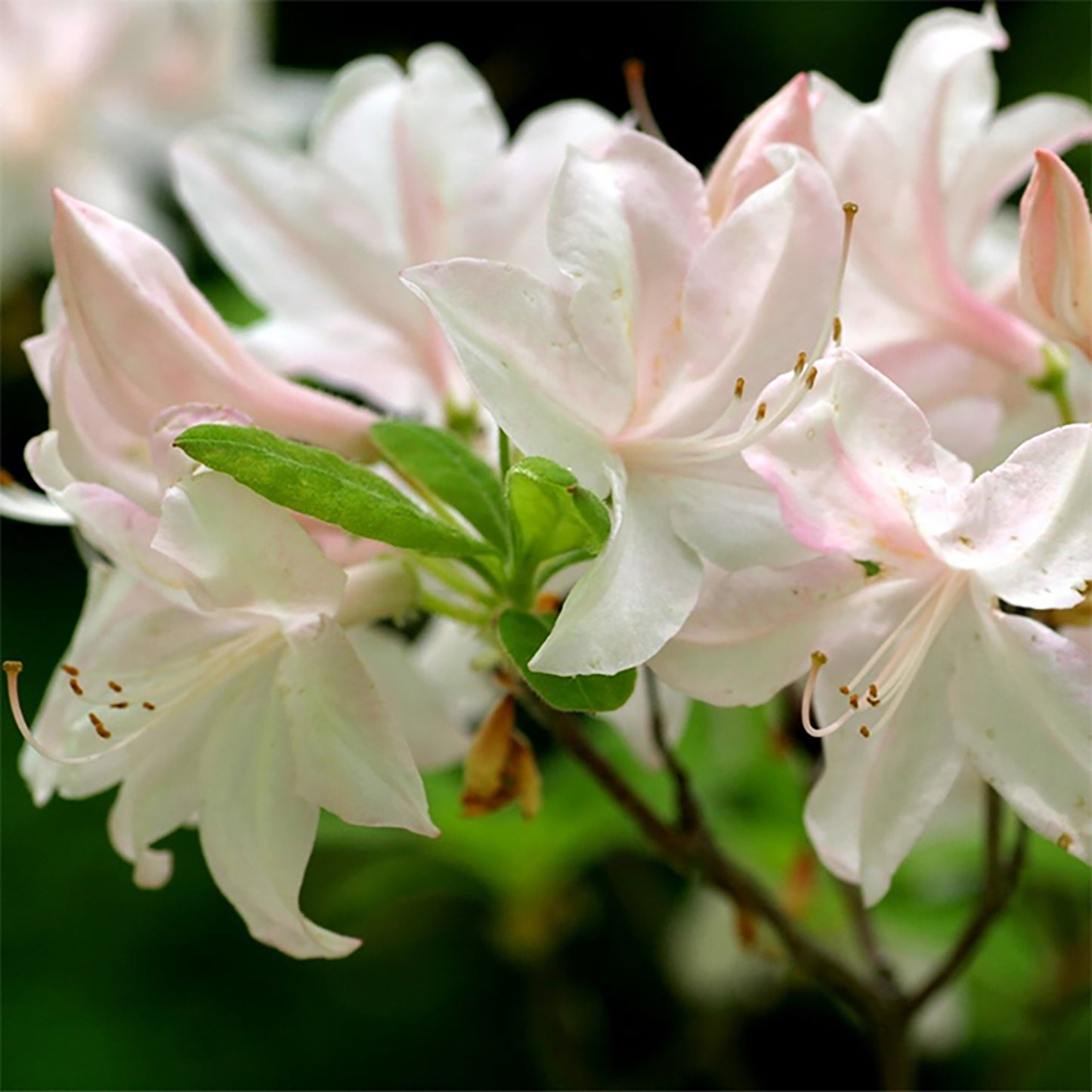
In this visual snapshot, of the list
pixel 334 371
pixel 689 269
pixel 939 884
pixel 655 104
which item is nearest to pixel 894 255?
pixel 689 269

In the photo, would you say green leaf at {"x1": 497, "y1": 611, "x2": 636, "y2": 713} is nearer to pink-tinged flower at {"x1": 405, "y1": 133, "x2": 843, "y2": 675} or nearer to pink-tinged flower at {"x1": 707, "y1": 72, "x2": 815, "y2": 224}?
pink-tinged flower at {"x1": 405, "y1": 133, "x2": 843, "y2": 675}

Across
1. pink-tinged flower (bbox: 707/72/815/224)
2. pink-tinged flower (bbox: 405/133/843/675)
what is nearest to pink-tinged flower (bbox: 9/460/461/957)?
pink-tinged flower (bbox: 405/133/843/675)

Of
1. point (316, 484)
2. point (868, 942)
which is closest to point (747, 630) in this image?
point (316, 484)

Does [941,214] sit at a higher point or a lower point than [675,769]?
higher

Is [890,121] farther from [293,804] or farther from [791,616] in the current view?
[293,804]

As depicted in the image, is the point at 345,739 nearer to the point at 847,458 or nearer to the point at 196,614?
the point at 196,614

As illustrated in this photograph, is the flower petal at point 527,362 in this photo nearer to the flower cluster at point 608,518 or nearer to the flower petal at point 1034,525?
the flower cluster at point 608,518

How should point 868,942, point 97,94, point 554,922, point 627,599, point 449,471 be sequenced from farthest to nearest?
point 97,94 → point 554,922 → point 868,942 → point 449,471 → point 627,599
